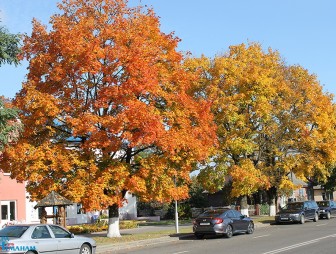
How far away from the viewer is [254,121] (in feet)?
114

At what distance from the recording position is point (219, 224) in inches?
917

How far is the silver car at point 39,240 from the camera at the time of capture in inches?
544

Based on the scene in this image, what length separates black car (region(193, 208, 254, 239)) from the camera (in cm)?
2323

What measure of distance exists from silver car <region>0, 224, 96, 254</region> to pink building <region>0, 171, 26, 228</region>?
730 inches

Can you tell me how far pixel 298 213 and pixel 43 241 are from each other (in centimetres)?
2242

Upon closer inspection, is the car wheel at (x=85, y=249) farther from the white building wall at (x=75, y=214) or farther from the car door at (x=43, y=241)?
the white building wall at (x=75, y=214)

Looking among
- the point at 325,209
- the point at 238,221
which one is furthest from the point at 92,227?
the point at 325,209

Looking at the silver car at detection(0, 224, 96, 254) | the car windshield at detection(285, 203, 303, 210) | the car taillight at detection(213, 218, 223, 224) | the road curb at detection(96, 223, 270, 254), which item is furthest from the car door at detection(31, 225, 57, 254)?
the car windshield at detection(285, 203, 303, 210)

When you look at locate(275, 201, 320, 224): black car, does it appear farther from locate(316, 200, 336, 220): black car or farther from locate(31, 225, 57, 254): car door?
locate(31, 225, 57, 254): car door

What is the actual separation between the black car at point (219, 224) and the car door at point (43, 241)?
33.2ft

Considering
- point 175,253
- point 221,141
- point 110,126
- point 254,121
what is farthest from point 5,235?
point 254,121

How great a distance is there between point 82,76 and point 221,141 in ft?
46.0

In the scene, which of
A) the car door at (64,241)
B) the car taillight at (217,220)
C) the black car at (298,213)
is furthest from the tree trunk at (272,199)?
the car door at (64,241)

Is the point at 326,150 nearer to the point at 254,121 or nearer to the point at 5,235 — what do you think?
the point at 254,121
